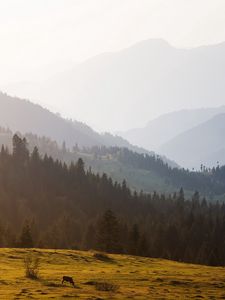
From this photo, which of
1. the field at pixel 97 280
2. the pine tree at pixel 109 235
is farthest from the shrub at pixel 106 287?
the pine tree at pixel 109 235

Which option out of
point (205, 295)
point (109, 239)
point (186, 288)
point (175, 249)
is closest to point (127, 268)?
point (186, 288)

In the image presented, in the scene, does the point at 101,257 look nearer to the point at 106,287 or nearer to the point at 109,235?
the point at 106,287

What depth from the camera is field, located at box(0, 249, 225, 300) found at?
147ft

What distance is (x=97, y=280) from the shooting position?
53.2 m

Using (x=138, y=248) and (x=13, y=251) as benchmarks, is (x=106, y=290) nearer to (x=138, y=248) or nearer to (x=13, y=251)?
(x=13, y=251)

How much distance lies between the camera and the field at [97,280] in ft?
147

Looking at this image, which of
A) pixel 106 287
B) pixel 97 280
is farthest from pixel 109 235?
pixel 106 287

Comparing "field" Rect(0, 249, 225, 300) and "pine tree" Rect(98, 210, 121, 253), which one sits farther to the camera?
"pine tree" Rect(98, 210, 121, 253)

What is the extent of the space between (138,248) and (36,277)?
272 feet

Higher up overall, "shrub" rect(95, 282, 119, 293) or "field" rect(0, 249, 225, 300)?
"shrub" rect(95, 282, 119, 293)

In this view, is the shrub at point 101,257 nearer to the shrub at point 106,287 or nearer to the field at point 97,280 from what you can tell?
the field at point 97,280

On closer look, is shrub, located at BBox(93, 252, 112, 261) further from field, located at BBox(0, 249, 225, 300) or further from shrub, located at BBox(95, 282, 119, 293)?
shrub, located at BBox(95, 282, 119, 293)

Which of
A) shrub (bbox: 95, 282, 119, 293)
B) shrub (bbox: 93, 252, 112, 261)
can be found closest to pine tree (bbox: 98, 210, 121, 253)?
shrub (bbox: 93, 252, 112, 261)

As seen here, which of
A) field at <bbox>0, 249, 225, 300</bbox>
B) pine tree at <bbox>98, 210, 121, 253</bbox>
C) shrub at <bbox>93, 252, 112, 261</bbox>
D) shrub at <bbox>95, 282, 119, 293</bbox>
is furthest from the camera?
pine tree at <bbox>98, 210, 121, 253</bbox>
